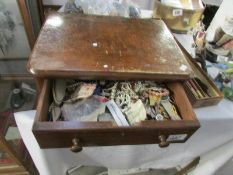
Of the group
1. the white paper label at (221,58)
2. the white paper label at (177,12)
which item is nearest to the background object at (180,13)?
the white paper label at (177,12)

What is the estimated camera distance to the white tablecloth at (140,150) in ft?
1.78

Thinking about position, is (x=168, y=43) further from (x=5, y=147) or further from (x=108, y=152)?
(x=5, y=147)

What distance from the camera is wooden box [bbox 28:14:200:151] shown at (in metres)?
0.41

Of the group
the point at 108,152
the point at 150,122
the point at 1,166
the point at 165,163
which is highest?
the point at 150,122

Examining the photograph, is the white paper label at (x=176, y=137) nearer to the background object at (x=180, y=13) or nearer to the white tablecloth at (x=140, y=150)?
the white tablecloth at (x=140, y=150)

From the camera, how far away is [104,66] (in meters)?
0.47

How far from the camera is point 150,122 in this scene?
421 millimetres

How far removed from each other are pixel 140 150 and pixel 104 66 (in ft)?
1.02

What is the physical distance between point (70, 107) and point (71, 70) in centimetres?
9

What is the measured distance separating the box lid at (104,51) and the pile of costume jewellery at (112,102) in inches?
1.8

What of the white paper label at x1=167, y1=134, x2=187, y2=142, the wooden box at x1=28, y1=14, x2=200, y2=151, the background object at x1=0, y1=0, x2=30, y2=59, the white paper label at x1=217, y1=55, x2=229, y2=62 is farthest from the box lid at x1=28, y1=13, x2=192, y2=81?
the background object at x1=0, y1=0, x2=30, y2=59

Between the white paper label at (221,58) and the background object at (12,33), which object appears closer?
the white paper label at (221,58)

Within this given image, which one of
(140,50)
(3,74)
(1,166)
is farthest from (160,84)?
(3,74)

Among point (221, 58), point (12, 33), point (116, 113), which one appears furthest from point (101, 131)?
point (12, 33)
